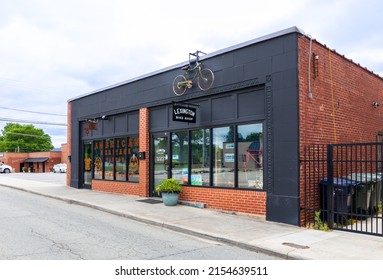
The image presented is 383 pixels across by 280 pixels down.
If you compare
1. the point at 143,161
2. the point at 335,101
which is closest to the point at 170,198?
the point at 143,161

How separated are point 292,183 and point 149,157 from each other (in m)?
6.65

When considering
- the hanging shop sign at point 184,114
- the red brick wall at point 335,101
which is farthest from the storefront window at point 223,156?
the red brick wall at point 335,101

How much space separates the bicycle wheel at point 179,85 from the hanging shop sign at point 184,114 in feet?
3.55

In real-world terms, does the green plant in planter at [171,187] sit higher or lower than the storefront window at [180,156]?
lower

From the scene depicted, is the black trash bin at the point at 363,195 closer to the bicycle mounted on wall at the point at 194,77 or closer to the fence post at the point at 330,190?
the fence post at the point at 330,190

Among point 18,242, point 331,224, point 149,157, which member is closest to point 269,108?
point 331,224

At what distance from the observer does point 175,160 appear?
13211 mm

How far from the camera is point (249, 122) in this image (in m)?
10.6

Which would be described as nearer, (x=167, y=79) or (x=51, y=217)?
(x=51, y=217)

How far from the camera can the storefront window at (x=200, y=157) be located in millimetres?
11836

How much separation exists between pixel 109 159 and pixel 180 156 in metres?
5.15

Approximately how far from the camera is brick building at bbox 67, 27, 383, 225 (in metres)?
9.46

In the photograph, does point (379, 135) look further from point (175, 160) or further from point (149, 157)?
point (149, 157)

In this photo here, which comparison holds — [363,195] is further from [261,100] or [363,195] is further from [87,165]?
[87,165]
